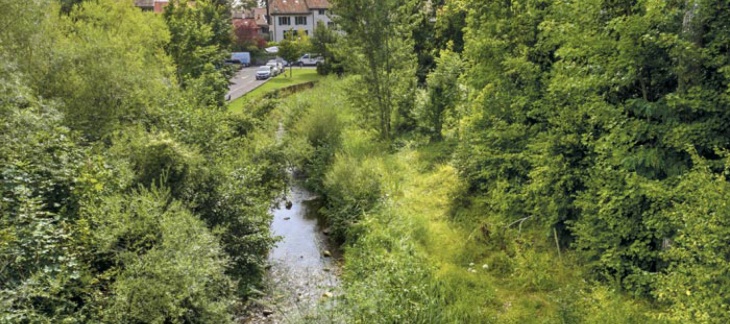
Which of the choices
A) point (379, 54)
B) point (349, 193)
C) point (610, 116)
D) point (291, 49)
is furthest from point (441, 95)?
point (291, 49)

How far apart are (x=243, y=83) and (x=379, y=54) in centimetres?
2514

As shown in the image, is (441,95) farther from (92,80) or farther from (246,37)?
(246,37)

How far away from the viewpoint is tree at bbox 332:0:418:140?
59.5 feet

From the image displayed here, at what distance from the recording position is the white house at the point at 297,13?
65312 mm

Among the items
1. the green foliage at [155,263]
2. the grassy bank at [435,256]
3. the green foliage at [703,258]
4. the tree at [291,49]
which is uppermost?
the tree at [291,49]

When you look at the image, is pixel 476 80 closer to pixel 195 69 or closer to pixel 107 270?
pixel 107 270

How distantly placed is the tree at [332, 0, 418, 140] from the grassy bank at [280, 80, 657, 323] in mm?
3410

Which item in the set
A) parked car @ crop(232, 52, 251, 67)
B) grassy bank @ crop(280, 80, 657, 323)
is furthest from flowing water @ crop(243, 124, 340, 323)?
parked car @ crop(232, 52, 251, 67)

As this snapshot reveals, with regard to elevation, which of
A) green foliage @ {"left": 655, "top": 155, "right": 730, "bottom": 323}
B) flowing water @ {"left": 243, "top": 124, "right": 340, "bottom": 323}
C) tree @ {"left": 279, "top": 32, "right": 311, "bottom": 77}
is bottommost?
flowing water @ {"left": 243, "top": 124, "right": 340, "bottom": 323}

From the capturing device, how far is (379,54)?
18.7 metres

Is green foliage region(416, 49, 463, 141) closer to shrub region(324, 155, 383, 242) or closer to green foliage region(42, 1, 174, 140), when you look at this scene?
shrub region(324, 155, 383, 242)

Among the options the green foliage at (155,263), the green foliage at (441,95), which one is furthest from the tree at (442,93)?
the green foliage at (155,263)

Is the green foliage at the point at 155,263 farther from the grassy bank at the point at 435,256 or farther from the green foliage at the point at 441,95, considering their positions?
the green foliage at the point at 441,95

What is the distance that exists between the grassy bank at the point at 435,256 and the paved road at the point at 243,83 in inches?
745
